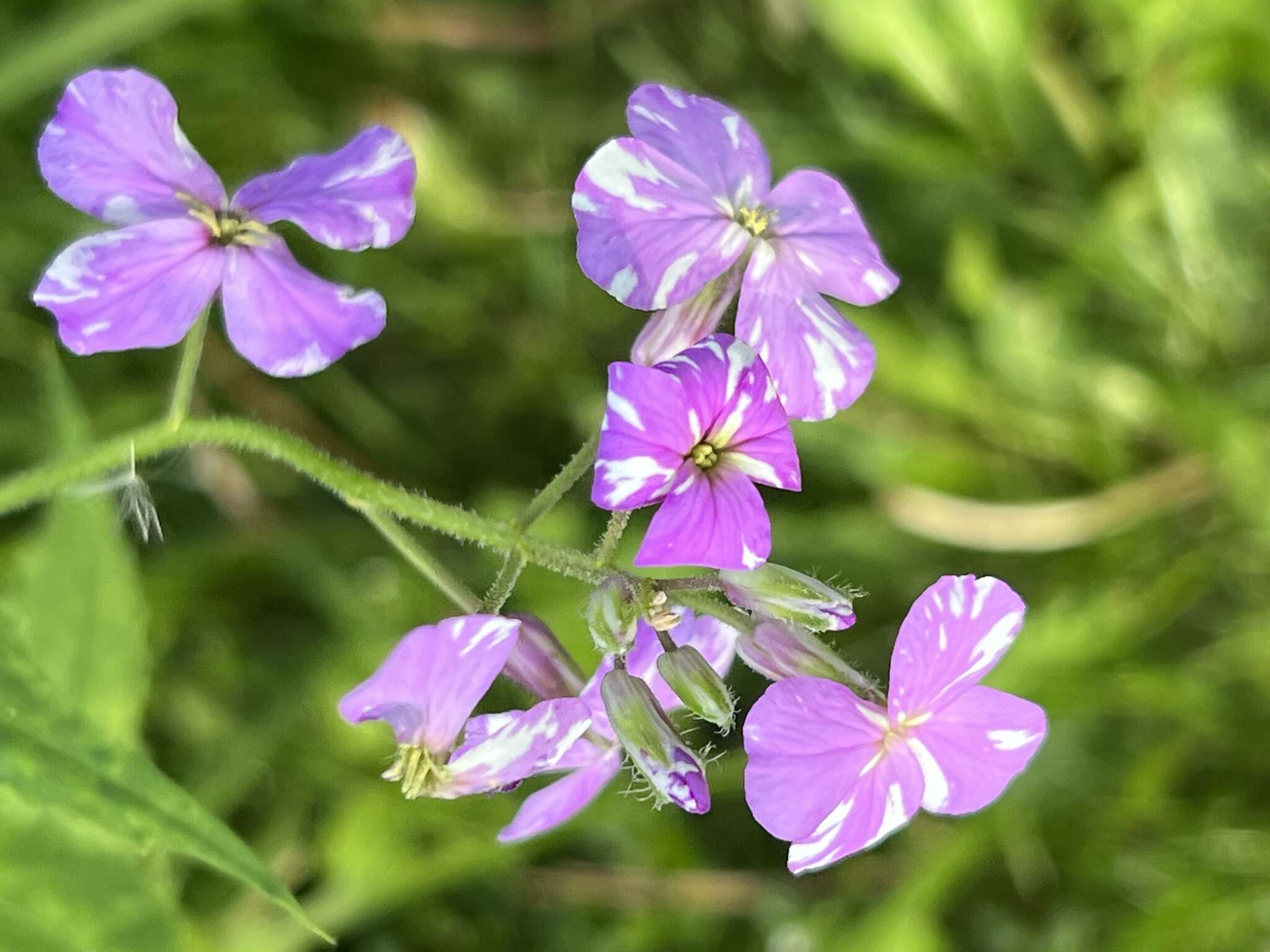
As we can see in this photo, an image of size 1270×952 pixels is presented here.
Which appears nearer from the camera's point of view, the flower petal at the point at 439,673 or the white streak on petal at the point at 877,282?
the flower petal at the point at 439,673

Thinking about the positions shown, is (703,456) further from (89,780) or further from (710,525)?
(89,780)

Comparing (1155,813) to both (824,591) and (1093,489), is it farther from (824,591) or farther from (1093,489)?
(824,591)

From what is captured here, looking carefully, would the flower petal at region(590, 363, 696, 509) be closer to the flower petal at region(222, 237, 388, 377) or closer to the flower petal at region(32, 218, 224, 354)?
the flower petal at region(222, 237, 388, 377)

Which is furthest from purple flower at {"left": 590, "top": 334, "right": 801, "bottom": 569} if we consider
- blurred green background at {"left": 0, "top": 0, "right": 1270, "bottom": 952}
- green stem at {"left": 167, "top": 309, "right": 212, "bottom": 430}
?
blurred green background at {"left": 0, "top": 0, "right": 1270, "bottom": 952}

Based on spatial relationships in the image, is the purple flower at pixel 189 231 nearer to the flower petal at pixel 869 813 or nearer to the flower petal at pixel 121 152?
the flower petal at pixel 121 152

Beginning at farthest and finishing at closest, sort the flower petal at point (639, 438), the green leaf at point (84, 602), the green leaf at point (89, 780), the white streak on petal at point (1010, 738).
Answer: the green leaf at point (84, 602) < the green leaf at point (89, 780) < the white streak on petal at point (1010, 738) < the flower petal at point (639, 438)

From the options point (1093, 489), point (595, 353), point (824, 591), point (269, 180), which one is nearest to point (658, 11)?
A: point (595, 353)

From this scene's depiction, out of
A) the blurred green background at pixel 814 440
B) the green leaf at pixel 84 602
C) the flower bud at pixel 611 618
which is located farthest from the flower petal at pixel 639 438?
the blurred green background at pixel 814 440
